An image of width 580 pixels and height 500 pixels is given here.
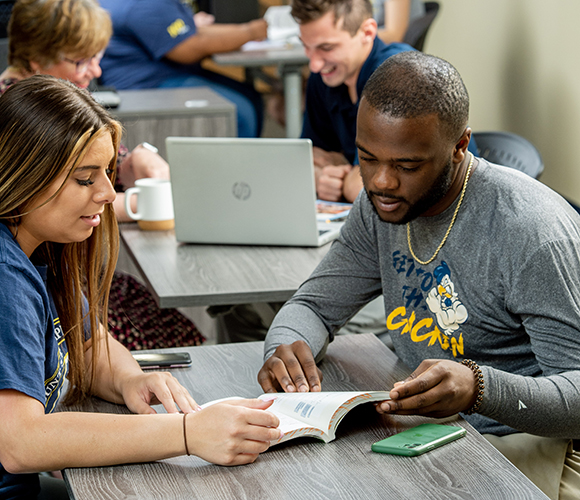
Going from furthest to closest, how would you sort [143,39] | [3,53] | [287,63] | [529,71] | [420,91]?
[287,63], [143,39], [3,53], [529,71], [420,91]

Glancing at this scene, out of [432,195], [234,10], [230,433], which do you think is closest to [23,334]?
[230,433]

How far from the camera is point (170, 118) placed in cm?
323

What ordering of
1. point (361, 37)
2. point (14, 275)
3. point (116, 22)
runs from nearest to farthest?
1. point (14, 275)
2. point (361, 37)
3. point (116, 22)

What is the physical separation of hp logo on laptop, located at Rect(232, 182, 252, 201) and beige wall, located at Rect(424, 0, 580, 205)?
1.42 metres

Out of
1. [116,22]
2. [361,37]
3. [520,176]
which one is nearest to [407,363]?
[520,176]

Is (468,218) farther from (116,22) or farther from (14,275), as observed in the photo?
(116,22)

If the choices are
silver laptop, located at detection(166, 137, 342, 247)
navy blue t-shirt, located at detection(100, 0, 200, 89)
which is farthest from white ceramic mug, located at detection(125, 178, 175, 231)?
navy blue t-shirt, located at detection(100, 0, 200, 89)

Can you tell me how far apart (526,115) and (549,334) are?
2298 millimetres

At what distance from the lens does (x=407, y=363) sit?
Result: 1.38m

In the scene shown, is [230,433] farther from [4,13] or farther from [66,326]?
[4,13]

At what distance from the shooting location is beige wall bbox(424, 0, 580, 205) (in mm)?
2797

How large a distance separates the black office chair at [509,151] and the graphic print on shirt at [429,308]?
0.92 metres

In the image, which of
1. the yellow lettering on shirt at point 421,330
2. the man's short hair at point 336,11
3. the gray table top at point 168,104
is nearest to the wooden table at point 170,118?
the gray table top at point 168,104

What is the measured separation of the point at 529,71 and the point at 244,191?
1.86 metres
